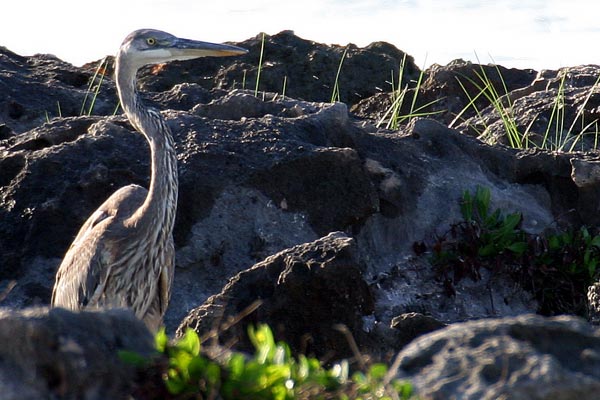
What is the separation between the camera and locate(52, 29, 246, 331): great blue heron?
18.1ft

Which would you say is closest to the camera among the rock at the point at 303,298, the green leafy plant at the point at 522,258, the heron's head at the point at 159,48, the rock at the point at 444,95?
the rock at the point at 303,298

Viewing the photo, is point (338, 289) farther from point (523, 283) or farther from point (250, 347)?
point (523, 283)

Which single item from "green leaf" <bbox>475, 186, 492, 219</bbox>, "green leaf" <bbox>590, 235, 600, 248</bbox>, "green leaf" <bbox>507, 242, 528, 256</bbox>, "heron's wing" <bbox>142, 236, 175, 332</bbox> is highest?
"green leaf" <bbox>475, 186, 492, 219</bbox>

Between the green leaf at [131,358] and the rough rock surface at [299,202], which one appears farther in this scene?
the rough rock surface at [299,202]

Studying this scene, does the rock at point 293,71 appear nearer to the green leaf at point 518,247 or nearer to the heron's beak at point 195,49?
the heron's beak at point 195,49

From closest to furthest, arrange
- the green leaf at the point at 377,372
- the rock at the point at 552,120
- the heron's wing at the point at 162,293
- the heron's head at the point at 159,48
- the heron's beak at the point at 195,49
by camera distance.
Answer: the green leaf at the point at 377,372 < the heron's wing at the point at 162,293 < the heron's head at the point at 159,48 < the heron's beak at the point at 195,49 < the rock at the point at 552,120

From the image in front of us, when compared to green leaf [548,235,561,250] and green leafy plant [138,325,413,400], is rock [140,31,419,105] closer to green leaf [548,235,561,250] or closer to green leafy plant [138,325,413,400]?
green leaf [548,235,561,250]

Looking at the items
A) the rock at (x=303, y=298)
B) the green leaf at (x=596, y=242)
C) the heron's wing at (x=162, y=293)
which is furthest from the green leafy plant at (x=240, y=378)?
the green leaf at (x=596, y=242)

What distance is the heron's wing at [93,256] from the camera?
5473mm

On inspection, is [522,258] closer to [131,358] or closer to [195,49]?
[195,49]

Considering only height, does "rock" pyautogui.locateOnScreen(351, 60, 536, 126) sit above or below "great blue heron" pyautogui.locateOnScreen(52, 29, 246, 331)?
above

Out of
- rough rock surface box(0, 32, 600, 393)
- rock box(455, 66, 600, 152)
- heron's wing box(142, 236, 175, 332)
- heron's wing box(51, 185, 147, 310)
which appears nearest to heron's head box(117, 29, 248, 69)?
rough rock surface box(0, 32, 600, 393)

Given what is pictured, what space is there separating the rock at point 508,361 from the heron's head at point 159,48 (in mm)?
3414

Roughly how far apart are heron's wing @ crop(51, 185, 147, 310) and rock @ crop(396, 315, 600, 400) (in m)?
3.00
